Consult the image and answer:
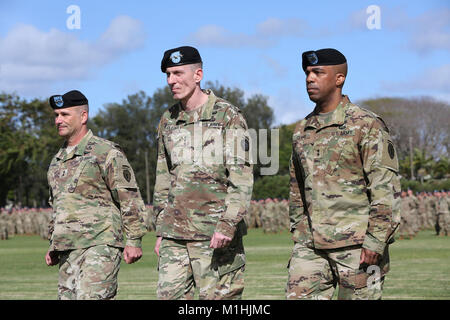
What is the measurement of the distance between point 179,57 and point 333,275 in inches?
89.1

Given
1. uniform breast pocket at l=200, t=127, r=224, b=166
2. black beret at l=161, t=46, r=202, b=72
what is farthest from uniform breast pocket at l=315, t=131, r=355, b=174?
black beret at l=161, t=46, r=202, b=72

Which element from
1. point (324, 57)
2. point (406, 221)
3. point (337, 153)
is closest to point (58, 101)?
point (324, 57)

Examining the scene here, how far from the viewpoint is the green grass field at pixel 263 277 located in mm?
13680

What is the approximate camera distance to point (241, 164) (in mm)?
6703

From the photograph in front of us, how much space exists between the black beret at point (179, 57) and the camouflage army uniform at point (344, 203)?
1240 mm

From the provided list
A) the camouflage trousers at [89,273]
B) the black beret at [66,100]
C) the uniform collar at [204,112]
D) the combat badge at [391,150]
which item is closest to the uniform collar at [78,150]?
the black beret at [66,100]

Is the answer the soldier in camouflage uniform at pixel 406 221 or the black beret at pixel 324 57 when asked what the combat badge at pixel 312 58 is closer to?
the black beret at pixel 324 57

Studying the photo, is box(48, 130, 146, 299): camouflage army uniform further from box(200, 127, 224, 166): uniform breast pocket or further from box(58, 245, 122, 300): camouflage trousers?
box(200, 127, 224, 166): uniform breast pocket

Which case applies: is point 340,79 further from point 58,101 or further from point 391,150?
point 58,101

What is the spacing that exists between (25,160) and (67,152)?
63.0 meters

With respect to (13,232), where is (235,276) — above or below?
above

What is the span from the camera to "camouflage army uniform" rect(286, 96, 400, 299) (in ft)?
20.4

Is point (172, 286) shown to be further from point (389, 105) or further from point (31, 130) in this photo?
point (389, 105)
